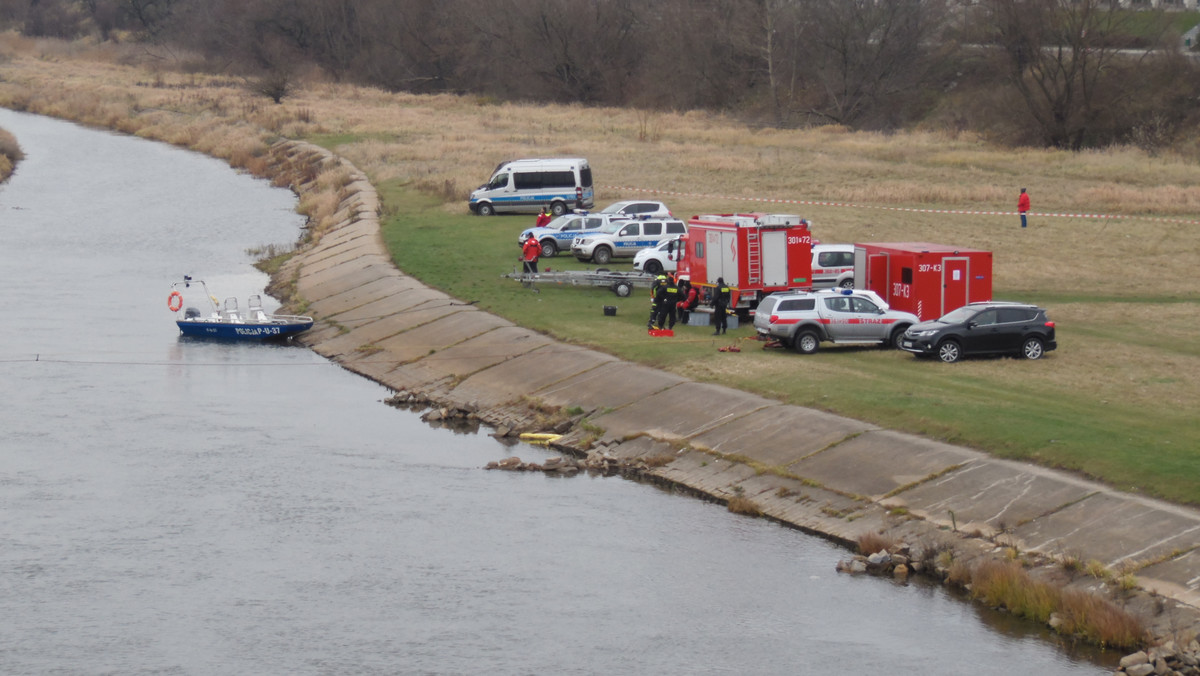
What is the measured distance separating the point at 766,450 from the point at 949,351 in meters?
7.25

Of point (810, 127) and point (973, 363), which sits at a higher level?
point (810, 127)

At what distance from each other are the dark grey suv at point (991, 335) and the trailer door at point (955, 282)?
2.99 meters

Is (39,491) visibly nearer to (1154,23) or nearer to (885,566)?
(885,566)

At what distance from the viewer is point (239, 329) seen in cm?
4569

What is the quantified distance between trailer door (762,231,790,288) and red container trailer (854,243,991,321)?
8.87ft

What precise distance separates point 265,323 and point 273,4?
121889mm

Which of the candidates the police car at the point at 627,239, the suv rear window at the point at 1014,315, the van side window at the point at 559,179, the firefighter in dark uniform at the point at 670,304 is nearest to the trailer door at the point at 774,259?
the firefighter in dark uniform at the point at 670,304

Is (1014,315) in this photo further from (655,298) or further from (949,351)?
(655,298)

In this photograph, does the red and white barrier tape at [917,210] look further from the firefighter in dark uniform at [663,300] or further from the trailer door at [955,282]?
the firefighter in dark uniform at [663,300]

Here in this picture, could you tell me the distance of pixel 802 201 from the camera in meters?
65.5

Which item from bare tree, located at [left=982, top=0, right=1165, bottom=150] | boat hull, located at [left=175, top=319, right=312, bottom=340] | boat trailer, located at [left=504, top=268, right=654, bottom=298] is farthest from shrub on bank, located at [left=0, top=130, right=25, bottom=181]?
bare tree, located at [left=982, top=0, right=1165, bottom=150]

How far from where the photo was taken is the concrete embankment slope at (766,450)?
77.2ft

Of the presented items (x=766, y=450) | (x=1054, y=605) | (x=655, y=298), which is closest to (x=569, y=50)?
(x=655, y=298)

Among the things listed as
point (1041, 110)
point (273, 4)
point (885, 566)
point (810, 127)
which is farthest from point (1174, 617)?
point (273, 4)
